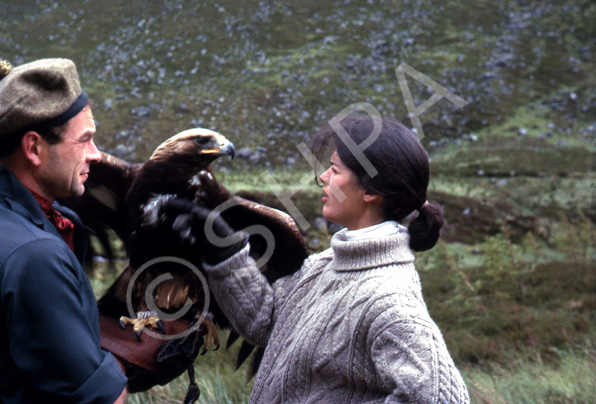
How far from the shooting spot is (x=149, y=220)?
262 centimetres

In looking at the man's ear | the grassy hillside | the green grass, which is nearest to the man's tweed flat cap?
the man's ear

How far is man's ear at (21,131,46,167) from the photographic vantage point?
1819 mm

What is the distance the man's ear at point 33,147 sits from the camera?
1.82 m

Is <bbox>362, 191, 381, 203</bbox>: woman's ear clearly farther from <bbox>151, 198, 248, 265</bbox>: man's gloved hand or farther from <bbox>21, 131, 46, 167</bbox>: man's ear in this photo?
<bbox>21, 131, 46, 167</bbox>: man's ear

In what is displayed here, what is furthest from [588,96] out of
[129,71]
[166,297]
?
[166,297]

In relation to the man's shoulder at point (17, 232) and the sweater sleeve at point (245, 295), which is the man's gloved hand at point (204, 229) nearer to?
the sweater sleeve at point (245, 295)

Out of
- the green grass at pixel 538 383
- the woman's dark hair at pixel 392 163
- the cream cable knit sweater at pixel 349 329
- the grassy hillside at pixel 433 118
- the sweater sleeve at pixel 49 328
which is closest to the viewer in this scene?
the sweater sleeve at pixel 49 328

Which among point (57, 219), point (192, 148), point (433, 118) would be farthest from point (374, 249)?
point (433, 118)

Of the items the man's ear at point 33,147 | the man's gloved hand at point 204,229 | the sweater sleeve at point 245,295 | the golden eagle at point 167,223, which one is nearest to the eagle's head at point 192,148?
the golden eagle at point 167,223

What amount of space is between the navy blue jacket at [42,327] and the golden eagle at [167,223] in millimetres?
875

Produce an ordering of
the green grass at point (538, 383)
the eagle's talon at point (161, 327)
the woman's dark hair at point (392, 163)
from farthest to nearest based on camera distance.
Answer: the green grass at point (538, 383) < the eagle's talon at point (161, 327) < the woman's dark hair at point (392, 163)

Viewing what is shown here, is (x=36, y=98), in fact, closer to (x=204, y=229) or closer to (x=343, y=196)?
(x=204, y=229)

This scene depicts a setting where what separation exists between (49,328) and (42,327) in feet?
0.05

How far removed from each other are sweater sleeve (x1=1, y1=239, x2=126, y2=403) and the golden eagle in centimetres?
89
